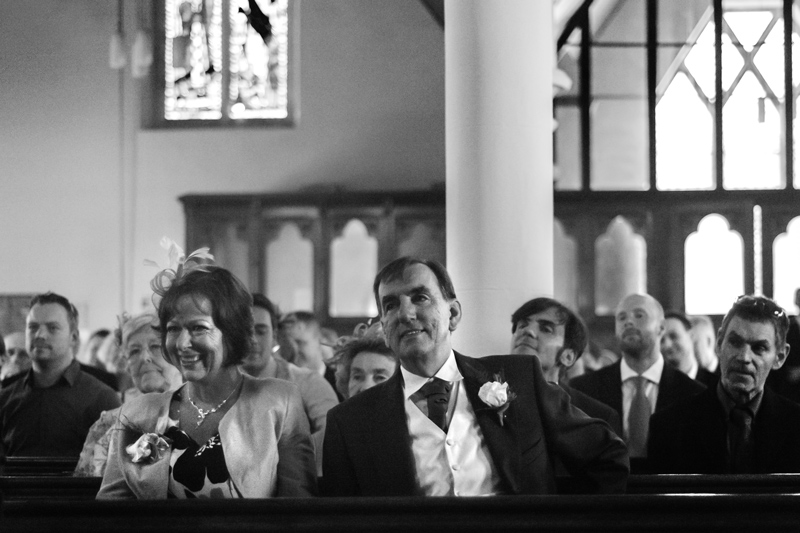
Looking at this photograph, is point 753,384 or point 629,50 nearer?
point 753,384

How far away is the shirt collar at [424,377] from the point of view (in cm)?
325

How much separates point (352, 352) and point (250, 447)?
73.4 inches

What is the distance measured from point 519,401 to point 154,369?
6.59ft

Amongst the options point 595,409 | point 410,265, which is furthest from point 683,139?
point 410,265

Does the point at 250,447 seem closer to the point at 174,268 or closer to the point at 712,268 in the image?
the point at 174,268

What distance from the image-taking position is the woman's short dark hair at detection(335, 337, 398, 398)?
4871 millimetres

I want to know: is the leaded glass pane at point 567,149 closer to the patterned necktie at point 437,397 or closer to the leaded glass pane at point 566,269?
the leaded glass pane at point 566,269

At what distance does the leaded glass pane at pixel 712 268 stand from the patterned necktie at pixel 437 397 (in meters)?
11.6

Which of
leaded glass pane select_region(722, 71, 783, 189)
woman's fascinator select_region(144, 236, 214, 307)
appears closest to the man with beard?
woman's fascinator select_region(144, 236, 214, 307)

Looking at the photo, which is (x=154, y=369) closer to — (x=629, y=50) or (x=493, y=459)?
(x=493, y=459)

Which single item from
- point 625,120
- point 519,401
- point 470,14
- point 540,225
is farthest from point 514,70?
point 625,120

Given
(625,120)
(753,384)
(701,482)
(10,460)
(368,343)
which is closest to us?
(701,482)

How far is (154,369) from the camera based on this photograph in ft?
15.5

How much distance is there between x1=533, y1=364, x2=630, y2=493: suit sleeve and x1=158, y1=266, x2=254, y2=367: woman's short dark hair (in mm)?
834
